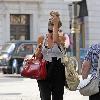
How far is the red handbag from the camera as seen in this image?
798 centimetres

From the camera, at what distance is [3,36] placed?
3653 centimetres

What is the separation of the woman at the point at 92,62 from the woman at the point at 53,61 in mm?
1188

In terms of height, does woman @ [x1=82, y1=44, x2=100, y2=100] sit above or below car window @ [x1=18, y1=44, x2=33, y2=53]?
above

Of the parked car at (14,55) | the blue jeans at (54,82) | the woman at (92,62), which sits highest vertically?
the woman at (92,62)

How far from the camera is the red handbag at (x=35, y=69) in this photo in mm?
7984

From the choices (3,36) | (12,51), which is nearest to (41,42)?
(12,51)

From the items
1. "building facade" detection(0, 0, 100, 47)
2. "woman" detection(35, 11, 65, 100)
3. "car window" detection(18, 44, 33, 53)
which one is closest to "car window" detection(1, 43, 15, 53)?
"car window" detection(18, 44, 33, 53)

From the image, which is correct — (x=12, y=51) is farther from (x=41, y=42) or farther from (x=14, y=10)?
(x=41, y=42)

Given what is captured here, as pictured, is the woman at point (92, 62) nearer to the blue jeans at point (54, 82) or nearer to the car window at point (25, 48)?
the blue jeans at point (54, 82)

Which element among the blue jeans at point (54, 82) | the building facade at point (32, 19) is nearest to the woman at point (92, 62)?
the blue jeans at point (54, 82)

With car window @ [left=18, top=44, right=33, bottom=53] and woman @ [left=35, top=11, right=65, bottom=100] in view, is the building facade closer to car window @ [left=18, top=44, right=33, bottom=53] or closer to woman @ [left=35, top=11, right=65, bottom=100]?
car window @ [left=18, top=44, right=33, bottom=53]

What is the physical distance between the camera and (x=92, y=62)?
682 centimetres

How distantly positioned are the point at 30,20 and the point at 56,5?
1.97 m

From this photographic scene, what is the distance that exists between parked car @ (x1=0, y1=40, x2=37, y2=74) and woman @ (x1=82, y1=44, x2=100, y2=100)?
18313 mm
